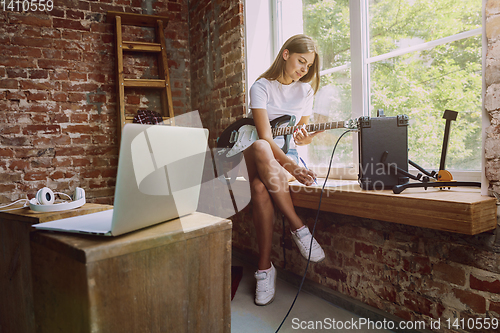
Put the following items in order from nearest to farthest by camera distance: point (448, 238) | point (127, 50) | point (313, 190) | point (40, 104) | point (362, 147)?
point (448, 238)
point (362, 147)
point (313, 190)
point (40, 104)
point (127, 50)

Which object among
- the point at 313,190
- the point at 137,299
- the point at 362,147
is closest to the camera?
the point at 137,299

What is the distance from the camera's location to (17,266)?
3.36ft

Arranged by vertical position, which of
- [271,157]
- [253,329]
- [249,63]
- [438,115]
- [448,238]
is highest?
[249,63]

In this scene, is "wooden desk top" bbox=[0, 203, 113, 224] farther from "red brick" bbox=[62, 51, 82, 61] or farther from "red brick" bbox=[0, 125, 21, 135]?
"red brick" bbox=[62, 51, 82, 61]

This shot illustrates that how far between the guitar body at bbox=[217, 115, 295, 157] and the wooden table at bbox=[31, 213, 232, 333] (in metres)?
1.15

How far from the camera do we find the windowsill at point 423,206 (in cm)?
112

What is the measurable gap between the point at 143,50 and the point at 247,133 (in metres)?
1.56

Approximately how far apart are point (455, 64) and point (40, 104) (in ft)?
9.67

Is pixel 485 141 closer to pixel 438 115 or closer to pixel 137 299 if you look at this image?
pixel 438 115

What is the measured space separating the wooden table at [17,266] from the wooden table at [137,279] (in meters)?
0.19

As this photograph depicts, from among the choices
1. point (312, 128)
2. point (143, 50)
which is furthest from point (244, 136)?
point (143, 50)

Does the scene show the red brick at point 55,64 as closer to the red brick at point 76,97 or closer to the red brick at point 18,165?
the red brick at point 76,97

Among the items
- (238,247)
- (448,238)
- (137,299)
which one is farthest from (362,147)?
(238,247)

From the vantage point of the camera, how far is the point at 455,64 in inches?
58.5
